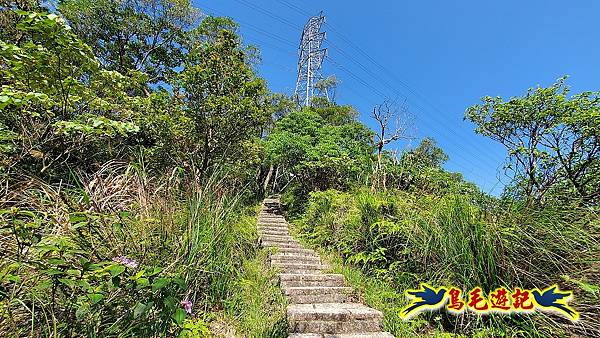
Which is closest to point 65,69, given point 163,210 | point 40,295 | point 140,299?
point 163,210

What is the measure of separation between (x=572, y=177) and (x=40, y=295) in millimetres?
8463

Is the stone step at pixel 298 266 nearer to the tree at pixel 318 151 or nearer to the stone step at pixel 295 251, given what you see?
the stone step at pixel 295 251

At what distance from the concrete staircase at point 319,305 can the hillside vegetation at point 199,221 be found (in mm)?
177

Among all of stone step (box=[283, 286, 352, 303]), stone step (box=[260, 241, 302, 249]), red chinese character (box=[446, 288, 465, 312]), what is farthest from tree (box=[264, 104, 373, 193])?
red chinese character (box=[446, 288, 465, 312])

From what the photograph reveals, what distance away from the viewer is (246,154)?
7.50 m

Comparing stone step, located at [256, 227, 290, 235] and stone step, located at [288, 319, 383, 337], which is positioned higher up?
stone step, located at [256, 227, 290, 235]

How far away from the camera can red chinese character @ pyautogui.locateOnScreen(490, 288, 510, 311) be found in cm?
270

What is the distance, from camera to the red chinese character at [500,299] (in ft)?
8.85

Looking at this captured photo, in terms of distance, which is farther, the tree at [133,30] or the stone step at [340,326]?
the tree at [133,30]

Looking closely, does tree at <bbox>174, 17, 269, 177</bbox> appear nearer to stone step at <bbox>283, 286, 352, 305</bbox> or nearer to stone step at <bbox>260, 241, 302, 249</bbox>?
stone step at <bbox>260, 241, 302, 249</bbox>

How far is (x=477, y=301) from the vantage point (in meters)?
2.79

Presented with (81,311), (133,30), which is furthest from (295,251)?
(133,30)

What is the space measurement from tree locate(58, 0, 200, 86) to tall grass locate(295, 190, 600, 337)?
1079cm

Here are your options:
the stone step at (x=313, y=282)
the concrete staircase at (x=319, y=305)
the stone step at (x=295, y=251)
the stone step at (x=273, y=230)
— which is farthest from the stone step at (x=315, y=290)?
the stone step at (x=273, y=230)
